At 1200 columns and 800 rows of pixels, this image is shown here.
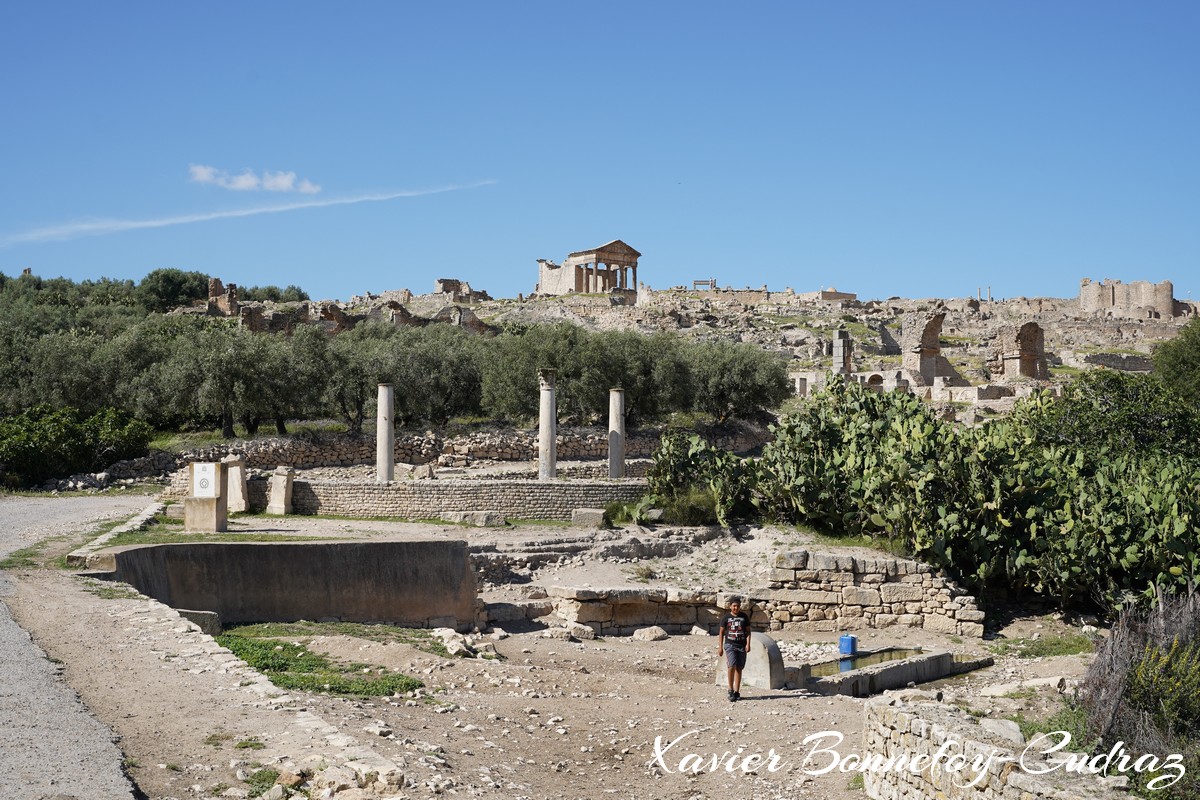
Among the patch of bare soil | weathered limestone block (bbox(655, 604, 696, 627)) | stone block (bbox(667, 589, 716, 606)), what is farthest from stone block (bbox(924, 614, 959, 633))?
weathered limestone block (bbox(655, 604, 696, 627))

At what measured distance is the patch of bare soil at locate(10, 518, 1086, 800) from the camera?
754 cm

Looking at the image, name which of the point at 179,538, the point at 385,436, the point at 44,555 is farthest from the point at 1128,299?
the point at 44,555

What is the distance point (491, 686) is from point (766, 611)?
713cm

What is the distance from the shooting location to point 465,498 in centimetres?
2519

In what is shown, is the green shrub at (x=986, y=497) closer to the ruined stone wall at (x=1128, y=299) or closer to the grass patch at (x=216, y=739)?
the grass patch at (x=216, y=739)

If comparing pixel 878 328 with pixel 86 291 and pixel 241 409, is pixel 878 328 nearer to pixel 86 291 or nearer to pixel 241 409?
pixel 241 409

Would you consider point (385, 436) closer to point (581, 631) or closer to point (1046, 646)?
point (581, 631)

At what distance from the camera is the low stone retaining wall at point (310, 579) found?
14.9 m

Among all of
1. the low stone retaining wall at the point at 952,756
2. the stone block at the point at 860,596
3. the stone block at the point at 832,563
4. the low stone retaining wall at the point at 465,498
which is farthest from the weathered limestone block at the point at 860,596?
the low stone retaining wall at the point at 465,498

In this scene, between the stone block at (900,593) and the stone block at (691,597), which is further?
the stone block at (691,597)

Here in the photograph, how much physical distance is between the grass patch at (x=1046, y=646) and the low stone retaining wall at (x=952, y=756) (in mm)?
6623

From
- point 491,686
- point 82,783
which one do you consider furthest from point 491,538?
point 82,783

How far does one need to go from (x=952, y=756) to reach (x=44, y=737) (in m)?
6.16

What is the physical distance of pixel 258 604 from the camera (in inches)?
606
